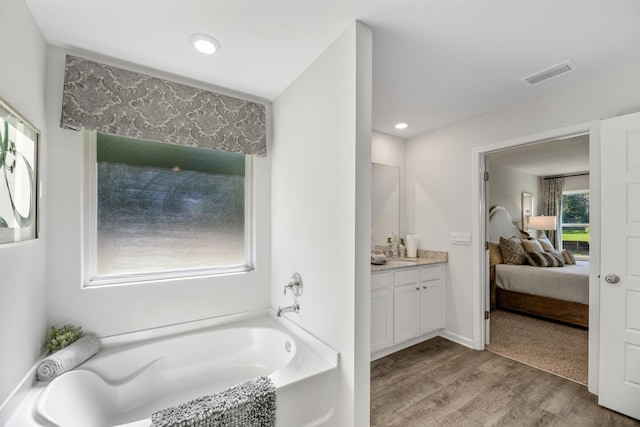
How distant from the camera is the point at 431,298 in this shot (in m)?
3.01

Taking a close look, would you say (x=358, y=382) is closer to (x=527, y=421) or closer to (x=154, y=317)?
(x=527, y=421)

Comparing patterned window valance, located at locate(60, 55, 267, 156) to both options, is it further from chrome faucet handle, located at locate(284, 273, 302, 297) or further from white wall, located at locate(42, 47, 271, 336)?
chrome faucet handle, located at locate(284, 273, 302, 297)

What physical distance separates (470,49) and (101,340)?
10.1 feet

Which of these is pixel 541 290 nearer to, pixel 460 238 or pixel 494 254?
pixel 494 254

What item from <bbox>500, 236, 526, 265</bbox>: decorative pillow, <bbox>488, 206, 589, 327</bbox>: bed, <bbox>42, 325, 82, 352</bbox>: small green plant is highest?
<bbox>500, 236, 526, 265</bbox>: decorative pillow

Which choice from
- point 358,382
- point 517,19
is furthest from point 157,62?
point 358,382

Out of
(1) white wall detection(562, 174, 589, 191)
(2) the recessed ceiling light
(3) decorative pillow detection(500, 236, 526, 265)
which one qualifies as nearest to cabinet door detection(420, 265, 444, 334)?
(3) decorative pillow detection(500, 236, 526, 265)

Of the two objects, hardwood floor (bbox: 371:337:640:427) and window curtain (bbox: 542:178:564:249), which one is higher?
window curtain (bbox: 542:178:564:249)

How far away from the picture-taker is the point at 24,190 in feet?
4.33

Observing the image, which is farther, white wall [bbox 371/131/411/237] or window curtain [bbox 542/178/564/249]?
window curtain [bbox 542/178/564/249]

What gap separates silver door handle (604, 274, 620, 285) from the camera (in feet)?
6.21

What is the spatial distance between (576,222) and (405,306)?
18.8 ft

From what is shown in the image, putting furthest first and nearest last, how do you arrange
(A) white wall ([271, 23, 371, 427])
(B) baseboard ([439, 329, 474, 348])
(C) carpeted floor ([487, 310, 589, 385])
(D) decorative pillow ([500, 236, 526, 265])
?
(D) decorative pillow ([500, 236, 526, 265]) → (B) baseboard ([439, 329, 474, 348]) → (C) carpeted floor ([487, 310, 589, 385]) → (A) white wall ([271, 23, 371, 427])

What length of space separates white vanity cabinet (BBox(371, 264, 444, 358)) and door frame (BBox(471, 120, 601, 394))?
0.38 m
